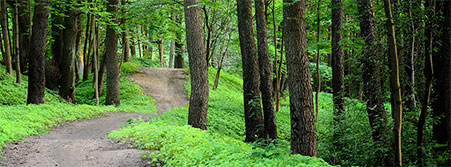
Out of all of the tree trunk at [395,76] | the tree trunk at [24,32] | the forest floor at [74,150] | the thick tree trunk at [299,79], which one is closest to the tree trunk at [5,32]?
the tree trunk at [24,32]

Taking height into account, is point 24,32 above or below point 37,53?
above

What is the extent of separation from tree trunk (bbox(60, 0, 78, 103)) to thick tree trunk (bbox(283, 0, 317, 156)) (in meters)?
14.5

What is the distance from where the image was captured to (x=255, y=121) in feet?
35.2

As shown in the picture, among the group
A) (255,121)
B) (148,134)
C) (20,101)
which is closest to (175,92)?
(20,101)

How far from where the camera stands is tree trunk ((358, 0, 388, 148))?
19.1ft

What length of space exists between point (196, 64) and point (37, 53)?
7687 mm

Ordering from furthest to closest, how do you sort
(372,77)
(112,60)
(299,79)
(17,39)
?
(112,60) → (17,39) → (299,79) → (372,77)

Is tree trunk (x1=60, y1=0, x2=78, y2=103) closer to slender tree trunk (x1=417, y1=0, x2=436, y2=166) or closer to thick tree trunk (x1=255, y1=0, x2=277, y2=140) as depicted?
thick tree trunk (x1=255, y1=0, x2=277, y2=140)

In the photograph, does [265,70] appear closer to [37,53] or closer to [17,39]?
[37,53]

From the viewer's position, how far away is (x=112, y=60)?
17.9 meters

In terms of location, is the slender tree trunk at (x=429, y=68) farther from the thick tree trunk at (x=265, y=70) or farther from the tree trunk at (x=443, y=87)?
the thick tree trunk at (x=265, y=70)

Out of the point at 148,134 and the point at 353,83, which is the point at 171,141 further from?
the point at 353,83

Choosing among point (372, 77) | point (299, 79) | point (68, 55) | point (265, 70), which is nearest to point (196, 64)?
point (265, 70)

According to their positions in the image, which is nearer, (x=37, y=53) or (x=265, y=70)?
(x=265, y=70)
